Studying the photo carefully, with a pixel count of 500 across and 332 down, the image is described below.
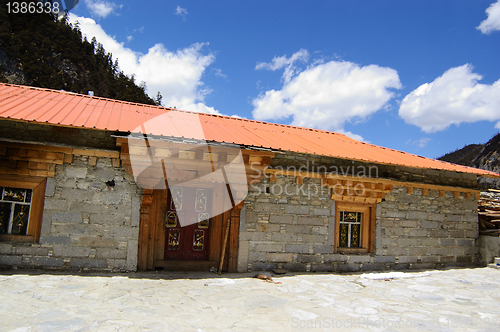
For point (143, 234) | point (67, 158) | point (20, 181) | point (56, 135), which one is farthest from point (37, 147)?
point (143, 234)

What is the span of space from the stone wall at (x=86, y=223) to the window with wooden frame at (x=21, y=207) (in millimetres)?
165

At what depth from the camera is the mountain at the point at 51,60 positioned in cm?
2670

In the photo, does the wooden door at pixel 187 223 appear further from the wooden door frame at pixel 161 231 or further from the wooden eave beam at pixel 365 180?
the wooden eave beam at pixel 365 180

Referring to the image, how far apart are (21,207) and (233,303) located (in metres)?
4.56

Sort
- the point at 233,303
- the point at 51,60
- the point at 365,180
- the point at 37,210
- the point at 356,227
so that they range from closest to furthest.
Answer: the point at 233,303 → the point at 37,210 → the point at 365,180 → the point at 356,227 → the point at 51,60

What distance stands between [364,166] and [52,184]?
7.15m

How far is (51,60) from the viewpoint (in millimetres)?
28969

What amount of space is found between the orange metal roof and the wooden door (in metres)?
1.44

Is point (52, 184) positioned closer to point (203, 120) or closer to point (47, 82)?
point (203, 120)

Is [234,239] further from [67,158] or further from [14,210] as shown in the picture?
[14,210]

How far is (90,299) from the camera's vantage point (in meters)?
4.68

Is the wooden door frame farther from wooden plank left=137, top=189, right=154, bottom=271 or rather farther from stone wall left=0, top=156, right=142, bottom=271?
stone wall left=0, top=156, right=142, bottom=271

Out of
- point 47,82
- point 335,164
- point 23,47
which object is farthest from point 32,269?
point 23,47

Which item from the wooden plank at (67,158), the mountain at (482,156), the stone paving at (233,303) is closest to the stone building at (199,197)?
the wooden plank at (67,158)
